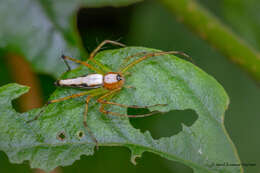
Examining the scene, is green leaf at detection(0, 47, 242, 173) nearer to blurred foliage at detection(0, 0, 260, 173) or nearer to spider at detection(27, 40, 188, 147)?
spider at detection(27, 40, 188, 147)

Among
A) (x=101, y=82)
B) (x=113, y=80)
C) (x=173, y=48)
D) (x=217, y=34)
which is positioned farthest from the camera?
(x=173, y=48)

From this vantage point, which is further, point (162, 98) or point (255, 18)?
point (255, 18)

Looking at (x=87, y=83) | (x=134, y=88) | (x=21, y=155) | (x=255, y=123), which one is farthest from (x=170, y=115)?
(x=21, y=155)

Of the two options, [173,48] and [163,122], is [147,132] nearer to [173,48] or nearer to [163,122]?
[163,122]

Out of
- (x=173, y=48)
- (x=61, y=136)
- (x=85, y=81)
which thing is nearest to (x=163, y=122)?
(x=173, y=48)

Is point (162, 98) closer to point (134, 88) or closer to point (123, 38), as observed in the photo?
point (134, 88)
